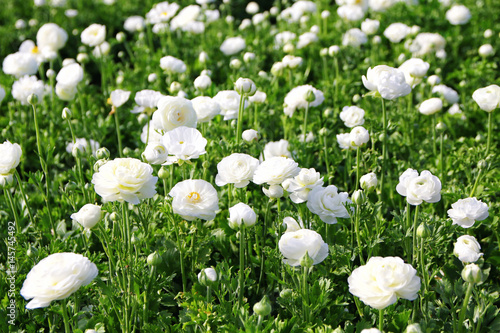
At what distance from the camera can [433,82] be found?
11.1ft

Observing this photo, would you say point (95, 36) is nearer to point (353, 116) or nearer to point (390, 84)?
point (353, 116)

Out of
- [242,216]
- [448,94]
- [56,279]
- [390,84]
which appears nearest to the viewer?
[56,279]

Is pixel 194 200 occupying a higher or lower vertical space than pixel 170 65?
lower

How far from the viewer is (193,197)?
1936 mm

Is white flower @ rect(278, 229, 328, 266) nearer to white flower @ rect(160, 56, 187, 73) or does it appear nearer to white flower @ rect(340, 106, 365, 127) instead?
white flower @ rect(340, 106, 365, 127)

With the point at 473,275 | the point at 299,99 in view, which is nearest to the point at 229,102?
the point at 299,99

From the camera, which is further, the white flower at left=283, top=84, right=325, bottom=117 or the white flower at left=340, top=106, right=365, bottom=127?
the white flower at left=283, top=84, right=325, bottom=117

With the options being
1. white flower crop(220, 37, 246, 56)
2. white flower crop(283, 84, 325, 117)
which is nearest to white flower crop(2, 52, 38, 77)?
white flower crop(220, 37, 246, 56)

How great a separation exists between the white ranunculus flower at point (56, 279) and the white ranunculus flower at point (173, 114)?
33.4 inches

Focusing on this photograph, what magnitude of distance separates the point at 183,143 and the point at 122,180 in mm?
446

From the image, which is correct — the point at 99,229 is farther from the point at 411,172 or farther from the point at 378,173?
the point at 378,173

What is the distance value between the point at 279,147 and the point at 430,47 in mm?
2030

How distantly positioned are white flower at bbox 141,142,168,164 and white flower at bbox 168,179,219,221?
5.3 inches

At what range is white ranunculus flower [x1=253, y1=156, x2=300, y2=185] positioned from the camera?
1959 mm
